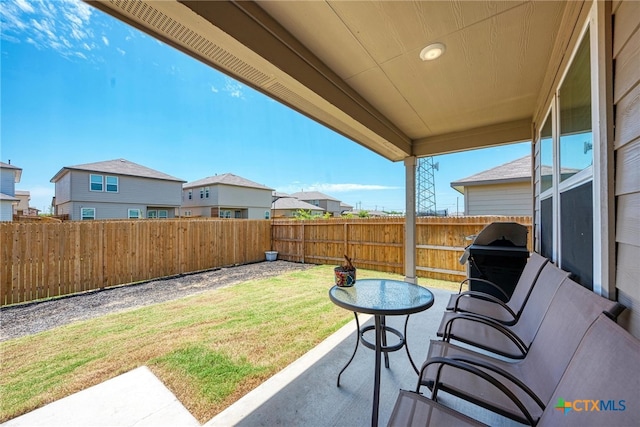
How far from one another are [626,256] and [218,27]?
2.19 metres

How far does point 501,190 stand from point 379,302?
7.04 m

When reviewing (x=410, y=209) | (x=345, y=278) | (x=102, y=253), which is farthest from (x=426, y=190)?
(x=102, y=253)

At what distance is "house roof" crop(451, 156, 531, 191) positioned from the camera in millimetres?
6473

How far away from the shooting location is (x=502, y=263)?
288cm

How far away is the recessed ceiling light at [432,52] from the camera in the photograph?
1.94 meters

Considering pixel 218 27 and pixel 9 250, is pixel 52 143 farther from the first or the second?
pixel 218 27

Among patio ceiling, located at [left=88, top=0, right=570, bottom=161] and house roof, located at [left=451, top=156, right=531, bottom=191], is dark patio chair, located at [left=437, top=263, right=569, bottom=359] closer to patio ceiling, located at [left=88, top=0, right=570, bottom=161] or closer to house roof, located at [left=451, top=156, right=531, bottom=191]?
patio ceiling, located at [left=88, top=0, right=570, bottom=161]

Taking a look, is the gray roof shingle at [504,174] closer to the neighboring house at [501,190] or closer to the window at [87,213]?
the neighboring house at [501,190]

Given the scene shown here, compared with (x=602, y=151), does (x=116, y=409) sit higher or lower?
lower

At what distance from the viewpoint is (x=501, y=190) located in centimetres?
693

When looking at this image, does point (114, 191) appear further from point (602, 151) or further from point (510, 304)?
point (602, 151)

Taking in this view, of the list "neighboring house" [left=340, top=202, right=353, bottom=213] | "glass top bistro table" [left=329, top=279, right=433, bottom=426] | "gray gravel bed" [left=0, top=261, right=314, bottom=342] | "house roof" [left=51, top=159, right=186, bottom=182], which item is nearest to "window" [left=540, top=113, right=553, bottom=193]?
"glass top bistro table" [left=329, top=279, right=433, bottom=426]

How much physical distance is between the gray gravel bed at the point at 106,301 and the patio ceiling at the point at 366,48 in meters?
4.22

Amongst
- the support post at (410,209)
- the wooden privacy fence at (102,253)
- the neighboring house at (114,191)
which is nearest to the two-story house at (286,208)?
the neighboring house at (114,191)
